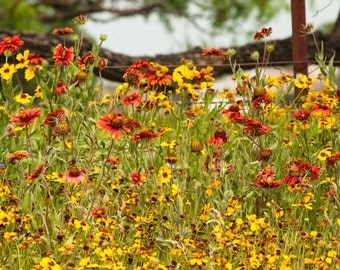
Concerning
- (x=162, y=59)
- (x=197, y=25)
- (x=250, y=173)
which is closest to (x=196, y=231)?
Result: (x=250, y=173)

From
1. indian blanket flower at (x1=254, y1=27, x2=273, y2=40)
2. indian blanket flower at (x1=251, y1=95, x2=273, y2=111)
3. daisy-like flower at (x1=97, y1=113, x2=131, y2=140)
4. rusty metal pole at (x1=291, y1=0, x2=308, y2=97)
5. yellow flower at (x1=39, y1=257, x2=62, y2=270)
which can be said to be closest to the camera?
yellow flower at (x1=39, y1=257, x2=62, y2=270)

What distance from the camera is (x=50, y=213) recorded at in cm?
372

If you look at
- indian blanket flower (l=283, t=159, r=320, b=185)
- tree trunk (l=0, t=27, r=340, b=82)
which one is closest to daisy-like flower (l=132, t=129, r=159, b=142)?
indian blanket flower (l=283, t=159, r=320, b=185)

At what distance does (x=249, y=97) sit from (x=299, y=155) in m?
0.80

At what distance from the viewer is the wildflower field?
127 inches

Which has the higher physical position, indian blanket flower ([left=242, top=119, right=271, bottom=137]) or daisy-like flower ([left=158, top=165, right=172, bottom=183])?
indian blanket flower ([left=242, top=119, right=271, bottom=137])

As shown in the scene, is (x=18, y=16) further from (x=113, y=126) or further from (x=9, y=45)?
(x=113, y=126)

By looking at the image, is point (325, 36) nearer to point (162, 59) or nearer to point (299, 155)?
point (162, 59)

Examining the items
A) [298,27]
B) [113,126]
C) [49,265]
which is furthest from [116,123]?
[298,27]

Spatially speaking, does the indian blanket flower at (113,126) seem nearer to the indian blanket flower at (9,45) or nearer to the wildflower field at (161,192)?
the wildflower field at (161,192)

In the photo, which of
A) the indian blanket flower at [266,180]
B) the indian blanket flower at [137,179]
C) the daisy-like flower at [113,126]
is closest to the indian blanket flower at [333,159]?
the indian blanket flower at [266,180]

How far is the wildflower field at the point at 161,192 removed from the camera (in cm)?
321

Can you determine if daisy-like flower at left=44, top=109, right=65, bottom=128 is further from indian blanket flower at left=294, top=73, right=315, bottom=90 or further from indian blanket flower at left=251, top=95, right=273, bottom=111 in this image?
indian blanket flower at left=294, top=73, right=315, bottom=90

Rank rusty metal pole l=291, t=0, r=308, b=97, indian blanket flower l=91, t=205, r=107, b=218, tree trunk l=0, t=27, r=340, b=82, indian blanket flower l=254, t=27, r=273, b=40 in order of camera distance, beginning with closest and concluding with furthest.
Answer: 1. indian blanket flower l=91, t=205, r=107, b=218
2. indian blanket flower l=254, t=27, r=273, b=40
3. rusty metal pole l=291, t=0, r=308, b=97
4. tree trunk l=0, t=27, r=340, b=82
